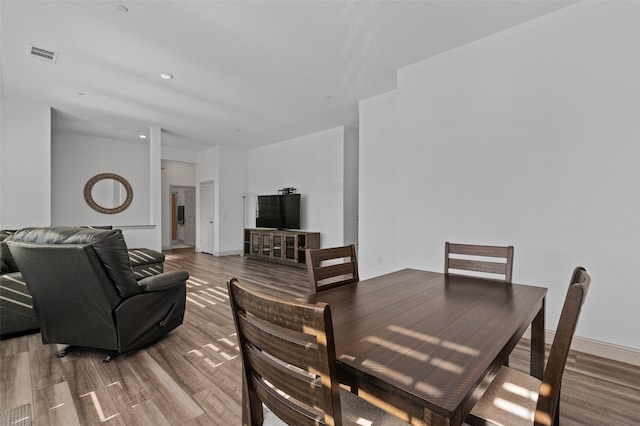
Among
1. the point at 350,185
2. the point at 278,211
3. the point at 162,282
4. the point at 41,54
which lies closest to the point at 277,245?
the point at 278,211

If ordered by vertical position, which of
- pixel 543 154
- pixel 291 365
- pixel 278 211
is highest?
pixel 543 154

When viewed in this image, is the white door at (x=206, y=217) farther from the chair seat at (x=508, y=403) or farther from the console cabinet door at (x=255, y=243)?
the chair seat at (x=508, y=403)

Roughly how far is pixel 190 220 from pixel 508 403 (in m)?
10.3

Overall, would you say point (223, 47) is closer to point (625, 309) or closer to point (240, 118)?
point (240, 118)

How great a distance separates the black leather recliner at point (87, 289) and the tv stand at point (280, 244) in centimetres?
365

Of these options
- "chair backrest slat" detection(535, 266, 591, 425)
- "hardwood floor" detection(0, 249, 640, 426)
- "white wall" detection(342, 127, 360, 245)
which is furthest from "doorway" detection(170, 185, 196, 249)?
"chair backrest slat" detection(535, 266, 591, 425)

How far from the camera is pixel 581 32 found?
234cm

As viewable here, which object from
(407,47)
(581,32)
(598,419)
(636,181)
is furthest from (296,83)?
(598,419)

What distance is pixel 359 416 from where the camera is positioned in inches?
37.4

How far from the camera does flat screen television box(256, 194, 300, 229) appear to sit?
6.40 m

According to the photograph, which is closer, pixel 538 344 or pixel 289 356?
pixel 289 356

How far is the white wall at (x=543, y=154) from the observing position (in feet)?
7.20

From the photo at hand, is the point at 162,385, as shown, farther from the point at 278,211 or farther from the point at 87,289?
the point at 278,211

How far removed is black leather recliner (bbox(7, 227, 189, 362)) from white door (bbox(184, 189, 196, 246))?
7.78 m
